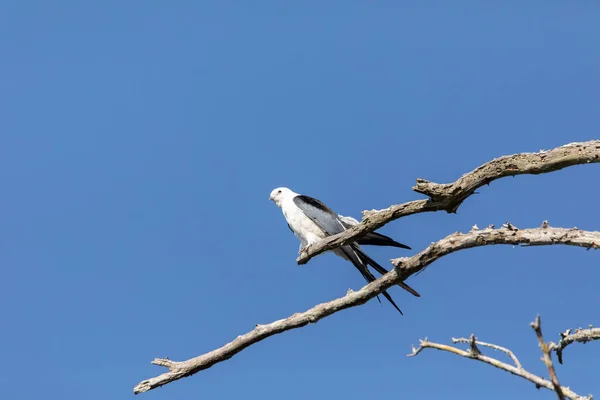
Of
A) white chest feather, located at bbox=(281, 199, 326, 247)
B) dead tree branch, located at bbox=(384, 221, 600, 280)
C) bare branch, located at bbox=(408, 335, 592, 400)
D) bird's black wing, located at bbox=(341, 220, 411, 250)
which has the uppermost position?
white chest feather, located at bbox=(281, 199, 326, 247)

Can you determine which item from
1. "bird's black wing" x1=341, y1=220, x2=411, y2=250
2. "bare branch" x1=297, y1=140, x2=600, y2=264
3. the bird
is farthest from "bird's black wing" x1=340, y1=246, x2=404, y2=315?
"bare branch" x1=297, y1=140, x2=600, y2=264

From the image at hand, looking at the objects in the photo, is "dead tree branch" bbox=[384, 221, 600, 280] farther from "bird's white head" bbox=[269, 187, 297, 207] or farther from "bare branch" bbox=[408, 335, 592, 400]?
"bird's white head" bbox=[269, 187, 297, 207]

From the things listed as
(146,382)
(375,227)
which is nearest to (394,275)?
(375,227)

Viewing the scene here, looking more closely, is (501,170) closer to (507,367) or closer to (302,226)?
(507,367)

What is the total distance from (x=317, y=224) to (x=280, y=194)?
126cm

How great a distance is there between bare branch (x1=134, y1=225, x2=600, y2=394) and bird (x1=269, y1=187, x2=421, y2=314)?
0.85 metres

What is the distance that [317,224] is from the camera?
8.14 m

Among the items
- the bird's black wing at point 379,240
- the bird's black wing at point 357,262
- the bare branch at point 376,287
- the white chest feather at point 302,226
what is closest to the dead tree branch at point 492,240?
the bare branch at point 376,287

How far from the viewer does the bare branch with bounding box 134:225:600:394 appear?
510 centimetres

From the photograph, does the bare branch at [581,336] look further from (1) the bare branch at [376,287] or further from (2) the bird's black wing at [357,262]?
A: (2) the bird's black wing at [357,262]

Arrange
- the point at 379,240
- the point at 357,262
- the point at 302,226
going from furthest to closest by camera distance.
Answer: the point at 302,226
the point at 357,262
the point at 379,240

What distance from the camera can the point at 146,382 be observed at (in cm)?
560

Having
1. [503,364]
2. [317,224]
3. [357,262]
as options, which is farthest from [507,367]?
[317,224]

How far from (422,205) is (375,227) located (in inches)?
16.0
